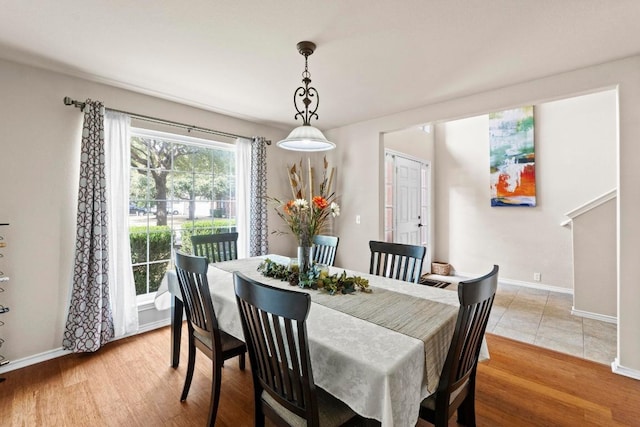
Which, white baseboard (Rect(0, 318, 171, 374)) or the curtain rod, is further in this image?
the curtain rod

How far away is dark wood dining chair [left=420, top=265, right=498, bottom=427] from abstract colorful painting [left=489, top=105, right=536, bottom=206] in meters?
4.11

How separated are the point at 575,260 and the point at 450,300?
297 cm

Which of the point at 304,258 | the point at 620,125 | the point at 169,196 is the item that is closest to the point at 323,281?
the point at 304,258

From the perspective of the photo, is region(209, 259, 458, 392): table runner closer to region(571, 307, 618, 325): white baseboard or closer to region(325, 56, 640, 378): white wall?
region(325, 56, 640, 378): white wall

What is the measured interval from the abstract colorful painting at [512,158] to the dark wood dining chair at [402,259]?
3399 millimetres

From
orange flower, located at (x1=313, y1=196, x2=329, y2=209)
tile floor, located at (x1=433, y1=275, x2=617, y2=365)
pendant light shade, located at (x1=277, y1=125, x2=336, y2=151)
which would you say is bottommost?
tile floor, located at (x1=433, y1=275, x2=617, y2=365)

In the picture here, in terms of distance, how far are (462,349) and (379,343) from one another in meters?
0.39

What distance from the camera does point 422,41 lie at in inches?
80.7

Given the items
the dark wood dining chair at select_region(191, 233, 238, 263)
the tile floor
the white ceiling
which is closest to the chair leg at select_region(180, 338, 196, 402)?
the dark wood dining chair at select_region(191, 233, 238, 263)

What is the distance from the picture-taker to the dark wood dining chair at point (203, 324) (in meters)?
1.66

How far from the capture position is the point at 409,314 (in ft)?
4.82

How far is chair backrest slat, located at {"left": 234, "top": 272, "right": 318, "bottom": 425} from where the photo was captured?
3.39 ft

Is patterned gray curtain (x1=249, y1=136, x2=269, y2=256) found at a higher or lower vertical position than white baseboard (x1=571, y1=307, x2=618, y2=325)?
higher

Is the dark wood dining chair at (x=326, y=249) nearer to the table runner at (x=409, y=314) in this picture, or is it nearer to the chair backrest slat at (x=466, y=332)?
the table runner at (x=409, y=314)
